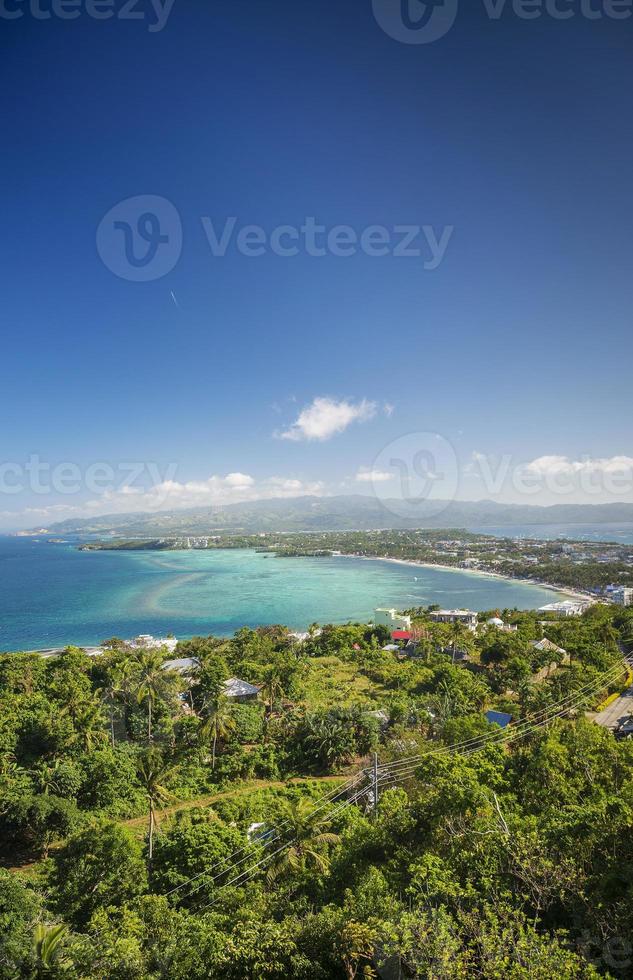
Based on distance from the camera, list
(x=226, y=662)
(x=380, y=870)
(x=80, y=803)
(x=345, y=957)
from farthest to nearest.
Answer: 1. (x=226, y=662)
2. (x=80, y=803)
3. (x=380, y=870)
4. (x=345, y=957)

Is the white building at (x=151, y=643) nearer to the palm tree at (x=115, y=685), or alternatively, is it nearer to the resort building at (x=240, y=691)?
the palm tree at (x=115, y=685)

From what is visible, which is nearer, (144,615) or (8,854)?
(8,854)

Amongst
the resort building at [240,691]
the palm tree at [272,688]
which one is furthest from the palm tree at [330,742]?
the resort building at [240,691]

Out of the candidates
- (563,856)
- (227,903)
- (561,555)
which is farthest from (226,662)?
(561,555)

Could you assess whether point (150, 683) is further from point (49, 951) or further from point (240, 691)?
point (49, 951)

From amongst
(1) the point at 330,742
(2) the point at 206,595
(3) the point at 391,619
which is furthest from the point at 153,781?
(2) the point at 206,595

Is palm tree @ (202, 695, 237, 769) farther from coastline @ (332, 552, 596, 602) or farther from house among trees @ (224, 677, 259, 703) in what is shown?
coastline @ (332, 552, 596, 602)

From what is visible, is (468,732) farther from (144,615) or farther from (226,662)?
(144,615)
